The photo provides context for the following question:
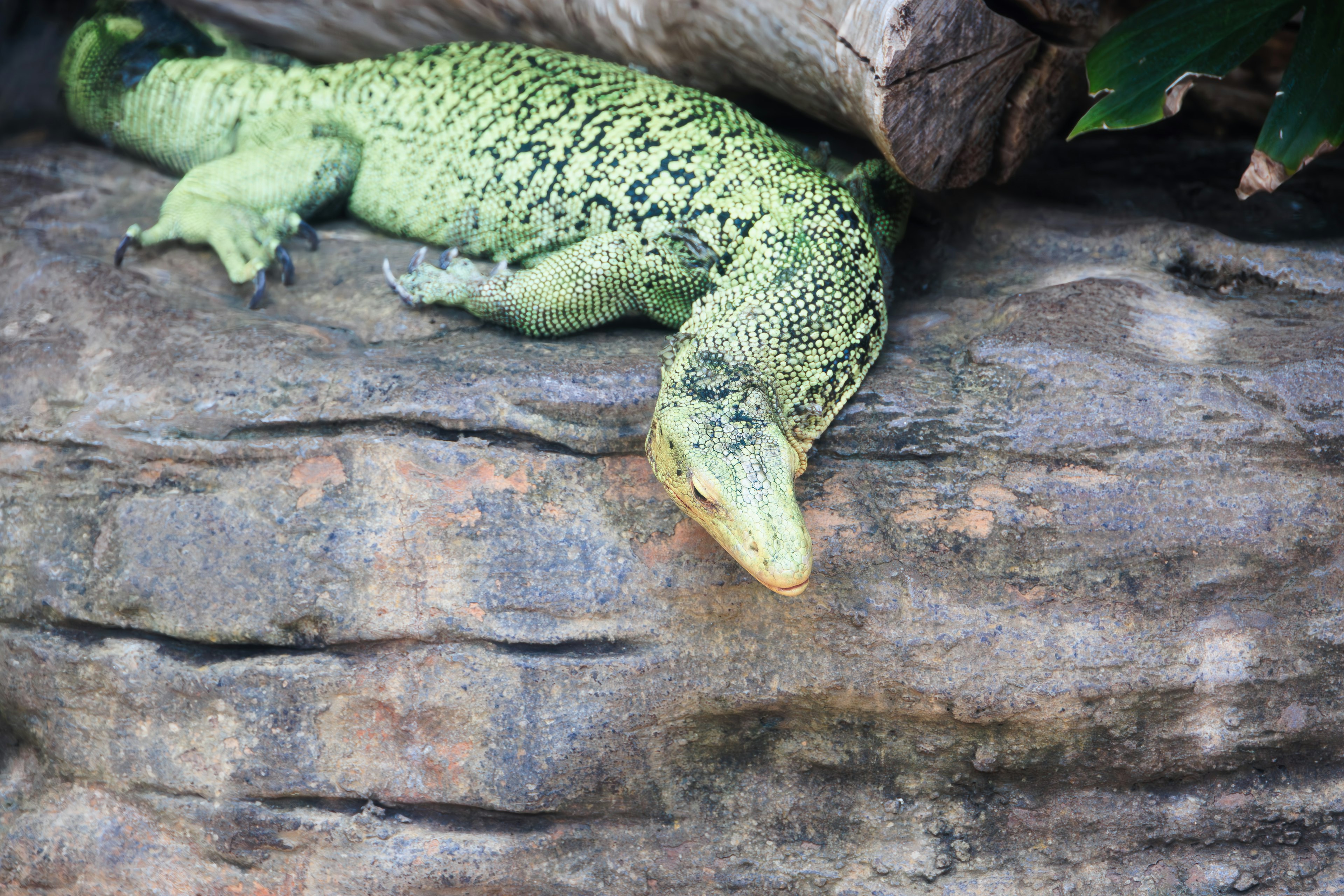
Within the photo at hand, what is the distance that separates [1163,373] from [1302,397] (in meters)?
0.49

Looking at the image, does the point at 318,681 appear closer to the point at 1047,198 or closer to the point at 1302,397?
the point at 1302,397

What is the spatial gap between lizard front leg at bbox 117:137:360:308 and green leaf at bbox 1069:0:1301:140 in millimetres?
3743

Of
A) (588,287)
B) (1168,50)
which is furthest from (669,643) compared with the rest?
(1168,50)

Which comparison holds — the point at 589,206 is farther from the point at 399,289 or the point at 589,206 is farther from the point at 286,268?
the point at 286,268

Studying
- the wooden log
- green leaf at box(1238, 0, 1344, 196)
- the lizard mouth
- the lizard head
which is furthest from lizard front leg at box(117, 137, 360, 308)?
green leaf at box(1238, 0, 1344, 196)

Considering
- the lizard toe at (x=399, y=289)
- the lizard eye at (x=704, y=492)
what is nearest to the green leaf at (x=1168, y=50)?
the lizard eye at (x=704, y=492)

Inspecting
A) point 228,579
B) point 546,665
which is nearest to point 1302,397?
point 546,665

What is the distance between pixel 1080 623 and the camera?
366 cm

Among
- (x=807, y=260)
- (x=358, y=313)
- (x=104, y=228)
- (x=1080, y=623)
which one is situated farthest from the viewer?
(x=104, y=228)

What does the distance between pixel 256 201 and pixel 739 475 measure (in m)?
3.31

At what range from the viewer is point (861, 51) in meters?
3.94

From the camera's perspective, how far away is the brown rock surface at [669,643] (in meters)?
3.66

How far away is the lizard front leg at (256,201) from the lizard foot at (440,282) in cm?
68

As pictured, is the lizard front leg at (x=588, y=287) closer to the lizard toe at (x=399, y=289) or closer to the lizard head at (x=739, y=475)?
the lizard toe at (x=399, y=289)
